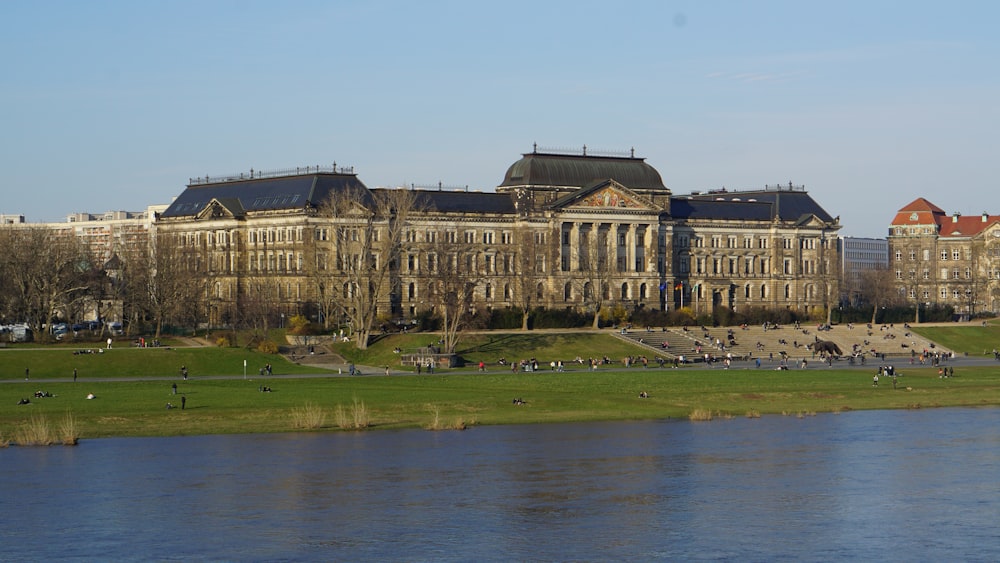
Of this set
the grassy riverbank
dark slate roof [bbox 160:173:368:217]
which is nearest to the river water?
the grassy riverbank

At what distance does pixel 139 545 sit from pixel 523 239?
14633 cm

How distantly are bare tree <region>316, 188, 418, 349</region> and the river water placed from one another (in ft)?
206

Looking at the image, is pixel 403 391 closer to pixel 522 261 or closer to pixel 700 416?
pixel 700 416

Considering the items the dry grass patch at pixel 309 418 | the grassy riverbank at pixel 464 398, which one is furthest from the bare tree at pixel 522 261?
the dry grass patch at pixel 309 418

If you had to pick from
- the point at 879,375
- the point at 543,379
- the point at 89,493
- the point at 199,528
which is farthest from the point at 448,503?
the point at 879,375

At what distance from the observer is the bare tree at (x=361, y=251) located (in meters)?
149

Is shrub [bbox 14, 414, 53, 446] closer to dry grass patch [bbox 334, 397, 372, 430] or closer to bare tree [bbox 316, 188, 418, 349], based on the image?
dry grass patch [bbox 334, 397, 372, 430]

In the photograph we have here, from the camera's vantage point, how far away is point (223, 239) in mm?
195375

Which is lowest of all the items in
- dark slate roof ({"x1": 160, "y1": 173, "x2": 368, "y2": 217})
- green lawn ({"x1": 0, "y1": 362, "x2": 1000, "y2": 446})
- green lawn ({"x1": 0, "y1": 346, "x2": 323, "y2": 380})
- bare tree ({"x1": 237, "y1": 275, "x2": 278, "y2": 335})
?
green lawn ({"x1": 0, "y1": 362, "x2": 1000, "y2": 446})

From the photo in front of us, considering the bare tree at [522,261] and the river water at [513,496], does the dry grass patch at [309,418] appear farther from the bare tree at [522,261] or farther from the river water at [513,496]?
the bare tree at [522,261]

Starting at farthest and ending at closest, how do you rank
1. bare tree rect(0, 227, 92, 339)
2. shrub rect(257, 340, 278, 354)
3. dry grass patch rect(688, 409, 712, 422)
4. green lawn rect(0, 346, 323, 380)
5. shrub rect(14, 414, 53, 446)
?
bare tree rect(0, 227, 92, 339)
shrub rect(257, 340, 278, 354)
green lawn rect(0, 346, 323, 380)
dry grass patch rect(688, 409, 712, 422)
shrub rect(14, 414, 53, 446)

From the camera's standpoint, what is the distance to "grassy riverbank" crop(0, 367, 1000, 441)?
8900 centimetres

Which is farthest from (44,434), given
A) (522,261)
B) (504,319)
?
(522,261)

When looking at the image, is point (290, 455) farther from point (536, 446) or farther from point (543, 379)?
point (543, 379)
